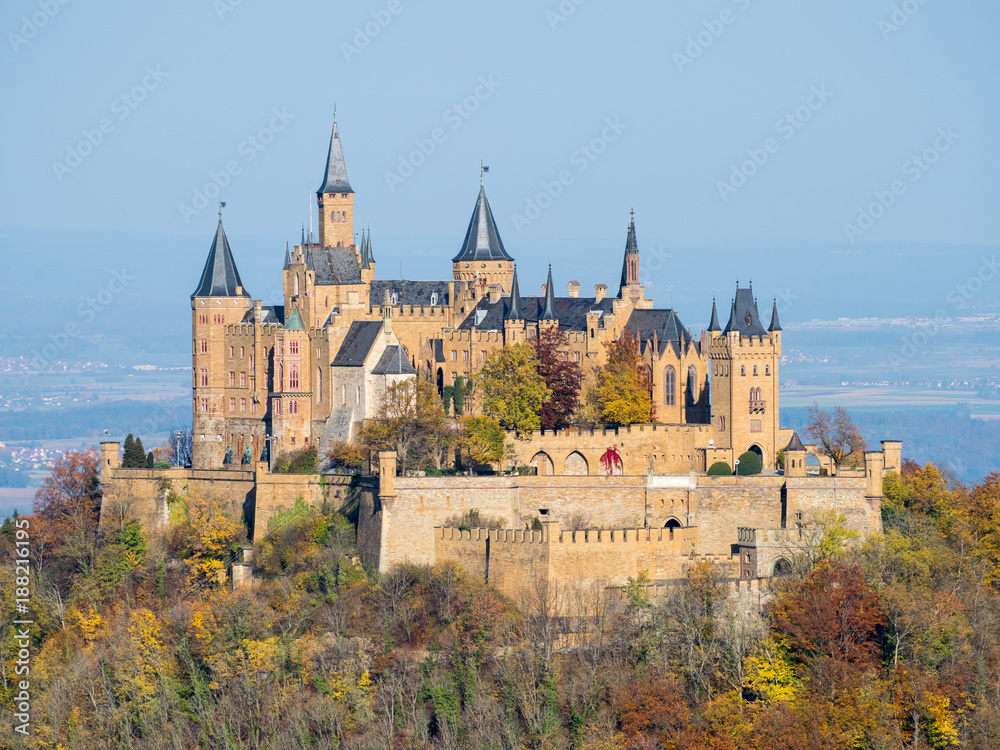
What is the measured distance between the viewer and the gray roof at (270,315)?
273 ft

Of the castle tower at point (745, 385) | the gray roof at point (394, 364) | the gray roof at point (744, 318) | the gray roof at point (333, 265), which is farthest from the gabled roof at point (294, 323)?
the gray roof at point (744, 318)

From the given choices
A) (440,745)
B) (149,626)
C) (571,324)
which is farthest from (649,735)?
(571,324)

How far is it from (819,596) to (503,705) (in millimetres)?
11129

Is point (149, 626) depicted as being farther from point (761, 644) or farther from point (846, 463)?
point (846, 463)

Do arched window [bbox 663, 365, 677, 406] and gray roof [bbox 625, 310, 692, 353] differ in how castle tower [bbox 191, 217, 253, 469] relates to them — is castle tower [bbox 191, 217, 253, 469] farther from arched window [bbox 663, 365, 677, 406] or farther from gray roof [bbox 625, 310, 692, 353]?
arched window [bbox 663, 365, 677, 406]

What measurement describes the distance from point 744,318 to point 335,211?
2162cm

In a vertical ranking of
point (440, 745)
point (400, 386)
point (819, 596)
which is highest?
point (400, 386)

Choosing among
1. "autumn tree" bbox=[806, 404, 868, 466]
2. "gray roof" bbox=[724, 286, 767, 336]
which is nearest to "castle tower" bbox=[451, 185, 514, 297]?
"gray roof" bbox=[724, 286, 767, 336]

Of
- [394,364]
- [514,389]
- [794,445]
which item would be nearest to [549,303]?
[514,389]

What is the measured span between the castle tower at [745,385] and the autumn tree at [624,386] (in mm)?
3056

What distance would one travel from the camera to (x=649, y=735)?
57.9 metres

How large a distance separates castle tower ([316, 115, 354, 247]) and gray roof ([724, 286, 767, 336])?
2015 centimetres

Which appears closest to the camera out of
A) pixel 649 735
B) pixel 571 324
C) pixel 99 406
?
pixel 649 735

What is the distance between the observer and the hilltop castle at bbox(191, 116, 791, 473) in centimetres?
7531
